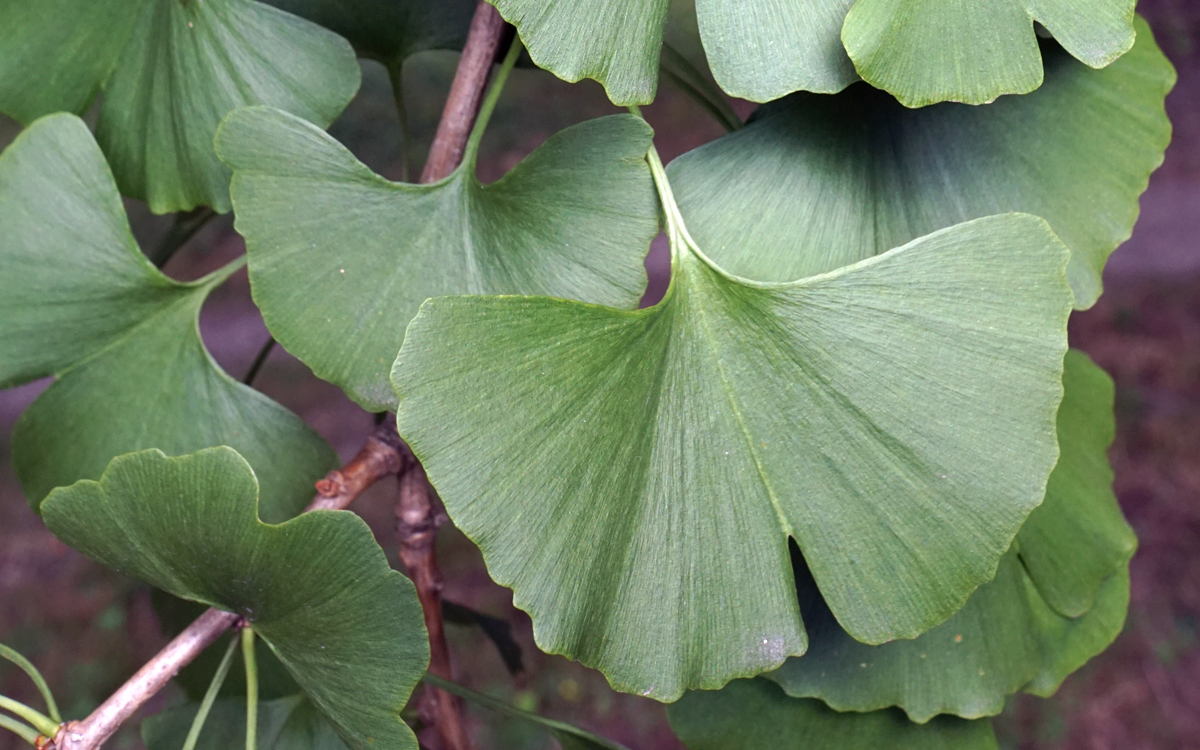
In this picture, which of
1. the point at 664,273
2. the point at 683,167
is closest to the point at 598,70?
the point at 683,167

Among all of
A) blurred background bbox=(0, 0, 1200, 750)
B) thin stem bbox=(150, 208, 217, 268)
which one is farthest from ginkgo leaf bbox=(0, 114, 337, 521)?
blurred background bbox=(0, 0, 1200, 750)

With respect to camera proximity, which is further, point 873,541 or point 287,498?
point 287,498

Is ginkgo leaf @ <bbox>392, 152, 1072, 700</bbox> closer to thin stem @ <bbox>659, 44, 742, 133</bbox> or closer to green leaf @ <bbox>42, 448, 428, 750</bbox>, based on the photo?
green leaf @ <bbox>42, 448, 428, 750</bbox>

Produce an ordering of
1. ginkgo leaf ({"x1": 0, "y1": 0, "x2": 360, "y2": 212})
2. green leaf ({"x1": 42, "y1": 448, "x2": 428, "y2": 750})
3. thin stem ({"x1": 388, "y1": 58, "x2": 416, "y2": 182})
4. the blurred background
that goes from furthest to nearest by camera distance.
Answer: the blurred background
thin stem ({"x1": 388, "y1": 58, "x2": 416, "y2": 182})
ginkgo leaf ({"x1": 0, "y1": 0, "x2": 360, "y2": 212})
green leaf ({"x1": 42, "y1": 448, "x2": 428, "y2": 750})

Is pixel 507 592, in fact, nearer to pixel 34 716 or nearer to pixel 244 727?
pixel 244 727

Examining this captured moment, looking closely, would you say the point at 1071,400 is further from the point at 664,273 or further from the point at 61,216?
the point at 664,273

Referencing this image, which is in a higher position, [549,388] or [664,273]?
[549,388]

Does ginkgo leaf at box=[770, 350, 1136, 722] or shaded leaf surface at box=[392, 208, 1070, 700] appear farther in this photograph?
ginkgo leaf at box=[770, 350, 1136, 722]
